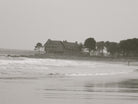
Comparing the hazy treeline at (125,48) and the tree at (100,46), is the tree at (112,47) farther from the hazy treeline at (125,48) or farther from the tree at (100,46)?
the tree at (100,46)

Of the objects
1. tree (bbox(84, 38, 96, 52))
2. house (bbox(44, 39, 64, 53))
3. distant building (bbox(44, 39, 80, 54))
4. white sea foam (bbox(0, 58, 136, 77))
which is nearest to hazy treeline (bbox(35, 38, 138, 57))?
tree (bbox(84, 38, 96, 52))

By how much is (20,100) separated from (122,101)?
12.7ft

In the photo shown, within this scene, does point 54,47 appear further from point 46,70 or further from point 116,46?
point 46,70

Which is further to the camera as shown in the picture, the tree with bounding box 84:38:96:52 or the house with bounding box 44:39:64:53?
the house with bounding box 44:39:64:53

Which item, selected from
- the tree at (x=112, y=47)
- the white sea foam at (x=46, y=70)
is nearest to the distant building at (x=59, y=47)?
the tree at (x=112, y=47)

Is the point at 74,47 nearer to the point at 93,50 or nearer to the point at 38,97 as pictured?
the point at 93,50

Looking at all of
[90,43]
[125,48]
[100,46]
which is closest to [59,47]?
[90,43]

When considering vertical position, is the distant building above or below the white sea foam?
above

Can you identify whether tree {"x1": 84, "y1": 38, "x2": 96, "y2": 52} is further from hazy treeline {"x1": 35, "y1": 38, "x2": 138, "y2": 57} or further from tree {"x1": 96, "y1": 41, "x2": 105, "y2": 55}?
tree {"x1": 96, "y1": 41, "x2": 105, "y2": 55}

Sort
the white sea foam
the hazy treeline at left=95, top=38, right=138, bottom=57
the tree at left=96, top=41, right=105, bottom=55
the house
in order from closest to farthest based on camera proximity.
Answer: the white sea foam, the hazy treeline at left=95, top=38, right=138, bottom=57, the house, the tree at left=96, top=41, right=105, bottom=55

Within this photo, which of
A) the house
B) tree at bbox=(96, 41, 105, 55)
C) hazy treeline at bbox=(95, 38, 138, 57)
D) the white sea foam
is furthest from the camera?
tree at bbox=(96, 41, 105, 55)

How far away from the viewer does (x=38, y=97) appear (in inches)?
579

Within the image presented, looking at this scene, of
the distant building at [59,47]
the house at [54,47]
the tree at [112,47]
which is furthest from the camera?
the distant building at [59,47]

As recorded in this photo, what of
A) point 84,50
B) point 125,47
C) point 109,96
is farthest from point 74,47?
point 109,96
